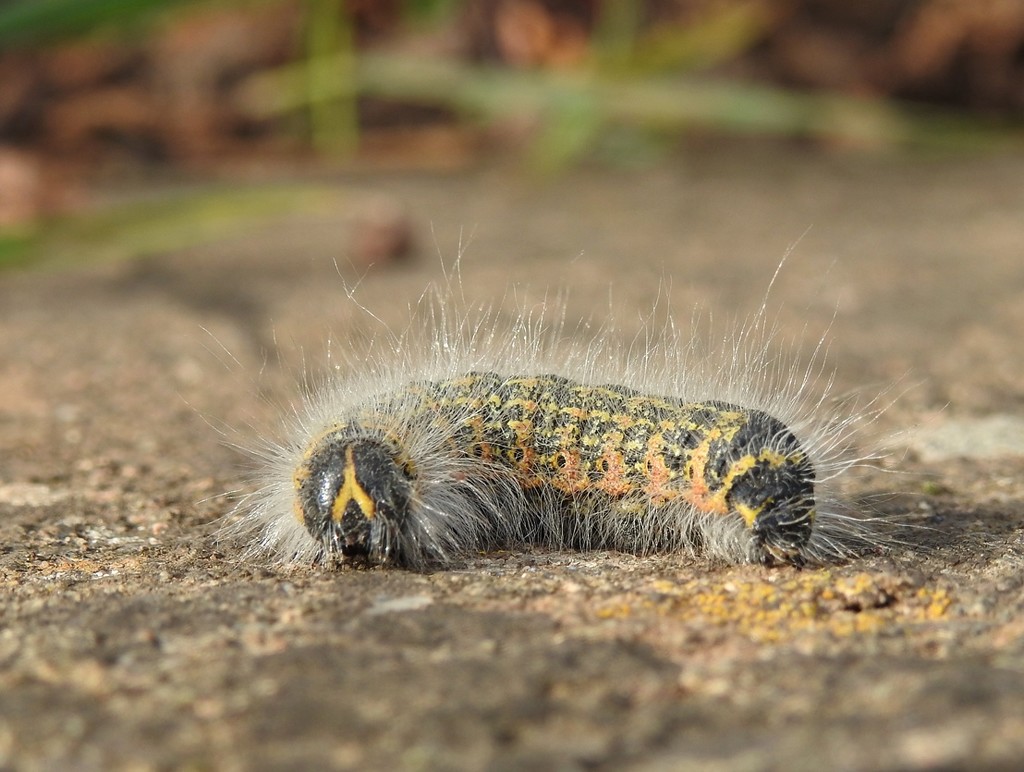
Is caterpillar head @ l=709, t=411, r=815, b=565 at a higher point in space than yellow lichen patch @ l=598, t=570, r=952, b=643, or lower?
higher

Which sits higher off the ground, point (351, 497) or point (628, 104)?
point (628, 104)

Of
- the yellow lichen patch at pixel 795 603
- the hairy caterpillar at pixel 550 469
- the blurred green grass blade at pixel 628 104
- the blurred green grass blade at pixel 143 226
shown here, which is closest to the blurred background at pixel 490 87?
the blurred green grass blade at pixel 628 104

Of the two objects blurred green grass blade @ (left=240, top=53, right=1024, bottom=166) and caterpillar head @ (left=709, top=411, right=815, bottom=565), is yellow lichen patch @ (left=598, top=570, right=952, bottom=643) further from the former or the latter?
blurred green grass blade @ (left=240, top=53, right=1024, bottom=166)

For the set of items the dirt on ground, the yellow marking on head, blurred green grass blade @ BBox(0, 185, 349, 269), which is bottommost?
the dirt on ground

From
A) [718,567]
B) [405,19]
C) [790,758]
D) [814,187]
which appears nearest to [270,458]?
[718,567]

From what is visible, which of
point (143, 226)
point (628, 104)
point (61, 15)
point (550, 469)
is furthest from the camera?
point (628, 104)

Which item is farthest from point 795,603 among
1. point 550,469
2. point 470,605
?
point 550,469

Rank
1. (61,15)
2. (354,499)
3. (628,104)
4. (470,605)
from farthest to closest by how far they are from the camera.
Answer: (628,104) → (61,15) → (354,499) → (470,605)

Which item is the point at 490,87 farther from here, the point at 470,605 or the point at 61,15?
the point at 470,605

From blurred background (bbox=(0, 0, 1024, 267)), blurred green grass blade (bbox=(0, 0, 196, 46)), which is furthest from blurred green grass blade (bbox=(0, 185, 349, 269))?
blurred background (bbox=(0, 0, 1024, 267))

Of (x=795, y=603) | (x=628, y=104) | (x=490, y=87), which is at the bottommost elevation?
(x=795, y=603)
